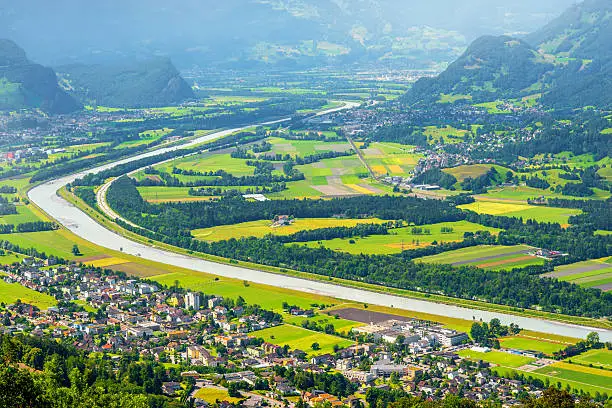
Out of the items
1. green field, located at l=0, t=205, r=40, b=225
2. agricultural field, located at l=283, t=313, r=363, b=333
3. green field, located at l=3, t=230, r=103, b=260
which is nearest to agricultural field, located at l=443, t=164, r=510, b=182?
green field, located at l=3, t=230, r=103, b=260

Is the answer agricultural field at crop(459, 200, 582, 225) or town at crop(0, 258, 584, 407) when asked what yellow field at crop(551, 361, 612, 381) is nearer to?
town at crop(0, 258, 584, 407)

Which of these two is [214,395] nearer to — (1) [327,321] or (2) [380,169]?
(1) [327,321]

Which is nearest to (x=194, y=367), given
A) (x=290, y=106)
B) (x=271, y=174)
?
(x=271, y=174)

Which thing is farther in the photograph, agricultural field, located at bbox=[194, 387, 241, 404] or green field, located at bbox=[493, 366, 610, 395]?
green field, located at bbox=[493, 366, 610, 395]

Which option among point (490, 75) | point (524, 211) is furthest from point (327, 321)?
point (490, 75)

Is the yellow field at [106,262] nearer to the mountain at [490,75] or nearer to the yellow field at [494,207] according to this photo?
the yellow field at [494,207]

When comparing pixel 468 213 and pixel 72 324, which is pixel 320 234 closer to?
pixel 468 213
